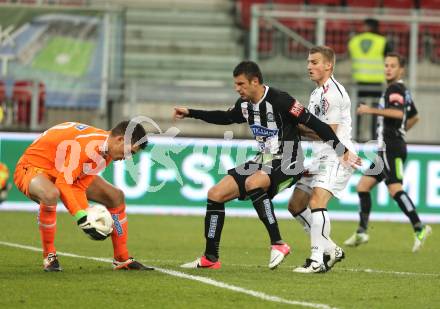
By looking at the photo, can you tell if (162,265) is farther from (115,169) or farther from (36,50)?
(36,50)

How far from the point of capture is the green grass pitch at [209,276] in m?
8.31

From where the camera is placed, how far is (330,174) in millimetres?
10680

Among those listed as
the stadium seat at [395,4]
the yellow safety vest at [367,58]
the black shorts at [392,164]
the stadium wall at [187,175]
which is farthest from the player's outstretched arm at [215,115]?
the stadium seat at [395,4]

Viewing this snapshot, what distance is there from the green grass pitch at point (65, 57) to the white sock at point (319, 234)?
10.6 metres

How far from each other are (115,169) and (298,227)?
3.31 m

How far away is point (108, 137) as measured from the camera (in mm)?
9844

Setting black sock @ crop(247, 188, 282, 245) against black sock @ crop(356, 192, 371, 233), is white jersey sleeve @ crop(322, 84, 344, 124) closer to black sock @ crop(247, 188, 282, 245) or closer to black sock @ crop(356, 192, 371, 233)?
black sock @ crop(247, 188, 282, 245)

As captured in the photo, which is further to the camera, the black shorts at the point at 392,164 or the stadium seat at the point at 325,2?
the stadium seat at the point at 325,2

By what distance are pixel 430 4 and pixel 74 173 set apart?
16.2m

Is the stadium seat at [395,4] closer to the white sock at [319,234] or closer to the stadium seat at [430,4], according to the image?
Answer: the stadium seat at [430,4]

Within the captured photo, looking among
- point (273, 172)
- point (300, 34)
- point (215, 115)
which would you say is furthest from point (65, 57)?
point (273, 172)

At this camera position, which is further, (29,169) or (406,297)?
(29,169)

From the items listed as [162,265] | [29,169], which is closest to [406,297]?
[162,265]

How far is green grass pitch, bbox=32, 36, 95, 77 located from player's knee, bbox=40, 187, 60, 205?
10.6m
